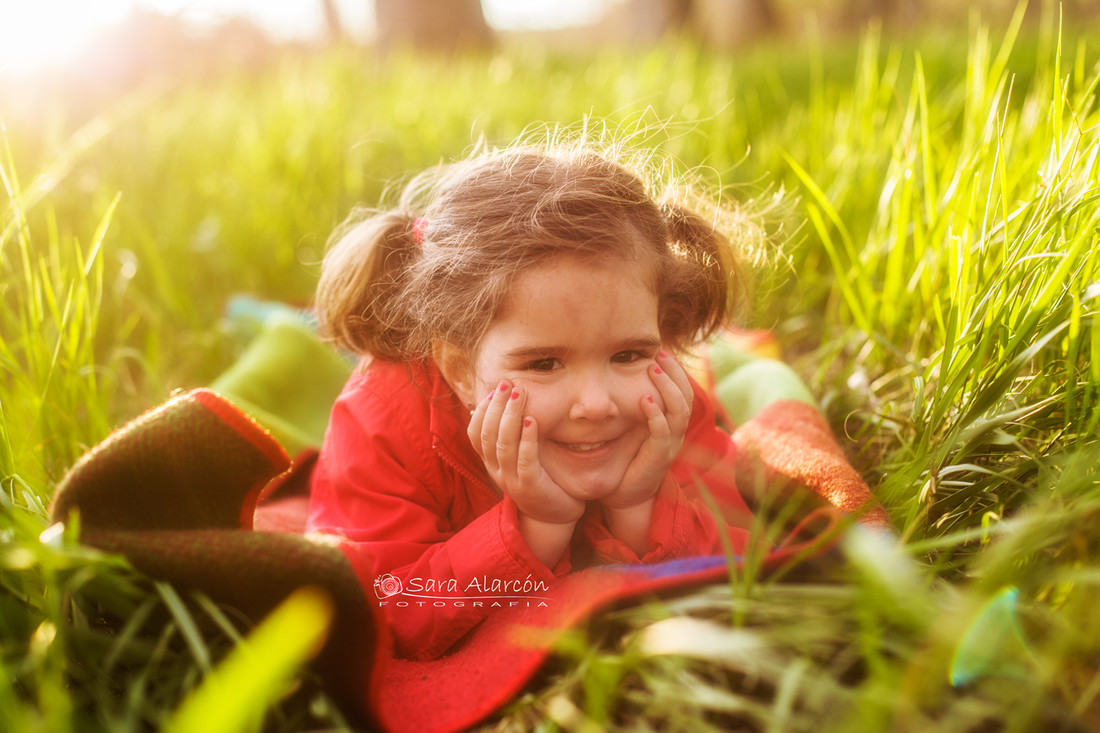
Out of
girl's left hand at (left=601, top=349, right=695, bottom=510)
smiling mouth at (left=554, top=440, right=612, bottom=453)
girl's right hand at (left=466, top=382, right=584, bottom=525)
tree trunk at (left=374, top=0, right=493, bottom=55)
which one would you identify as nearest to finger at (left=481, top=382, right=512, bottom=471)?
girl's right hand at (left=466, top=382, right=584, bottom=525)

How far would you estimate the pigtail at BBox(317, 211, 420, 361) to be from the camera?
1.47 m

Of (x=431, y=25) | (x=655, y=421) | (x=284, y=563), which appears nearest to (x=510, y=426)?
(x=655, y=421)

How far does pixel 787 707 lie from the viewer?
745mm

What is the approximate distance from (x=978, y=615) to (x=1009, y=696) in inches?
3.7

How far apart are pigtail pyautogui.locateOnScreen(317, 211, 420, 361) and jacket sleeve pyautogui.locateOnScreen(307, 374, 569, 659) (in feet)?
0.45

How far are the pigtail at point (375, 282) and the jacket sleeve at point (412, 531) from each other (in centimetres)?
14

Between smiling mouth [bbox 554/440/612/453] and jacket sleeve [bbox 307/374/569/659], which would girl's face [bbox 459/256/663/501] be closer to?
smiling mouth [bbox 554/440/612/453]

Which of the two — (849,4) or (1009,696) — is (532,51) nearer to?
(1009,696)

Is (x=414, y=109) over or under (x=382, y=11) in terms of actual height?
under

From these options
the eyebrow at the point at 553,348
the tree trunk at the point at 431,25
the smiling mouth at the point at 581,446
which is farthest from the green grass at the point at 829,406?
the tree trunk at the point at 431,25

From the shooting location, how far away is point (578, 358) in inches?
46.3

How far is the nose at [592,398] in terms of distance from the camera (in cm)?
116

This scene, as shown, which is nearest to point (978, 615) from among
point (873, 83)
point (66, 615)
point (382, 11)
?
point (66, 615)

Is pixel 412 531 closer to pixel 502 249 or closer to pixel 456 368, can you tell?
pixel 456 368
